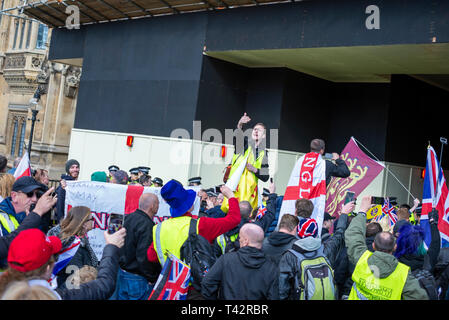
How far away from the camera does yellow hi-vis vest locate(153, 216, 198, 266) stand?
4555mm

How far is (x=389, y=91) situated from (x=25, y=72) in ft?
60.4

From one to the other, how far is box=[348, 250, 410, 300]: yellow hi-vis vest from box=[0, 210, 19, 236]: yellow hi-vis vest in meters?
2.99

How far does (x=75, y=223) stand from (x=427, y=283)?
3071 mm

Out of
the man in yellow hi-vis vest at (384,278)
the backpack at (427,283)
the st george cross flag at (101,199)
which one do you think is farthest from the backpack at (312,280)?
the st george cross flag at (101,199)

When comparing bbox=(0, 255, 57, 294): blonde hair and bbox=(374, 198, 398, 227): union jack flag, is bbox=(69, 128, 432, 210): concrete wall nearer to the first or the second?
bbox=(374, 198, 398, 227): union jack flag

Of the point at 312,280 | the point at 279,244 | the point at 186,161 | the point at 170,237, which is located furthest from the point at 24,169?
the point at 312,280

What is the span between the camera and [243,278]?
4.10m

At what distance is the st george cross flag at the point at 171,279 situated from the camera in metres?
4.30

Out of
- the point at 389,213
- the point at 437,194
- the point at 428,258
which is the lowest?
the point at 428,258

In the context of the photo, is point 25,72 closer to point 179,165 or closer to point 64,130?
point 64,130

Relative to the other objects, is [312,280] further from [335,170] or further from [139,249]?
[335,170]

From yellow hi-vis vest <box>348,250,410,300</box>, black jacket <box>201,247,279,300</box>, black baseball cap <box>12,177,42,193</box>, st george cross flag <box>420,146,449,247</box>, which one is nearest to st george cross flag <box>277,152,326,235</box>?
st george cross flag <box>420,146,449,247</box>

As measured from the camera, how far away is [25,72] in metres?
25.2
